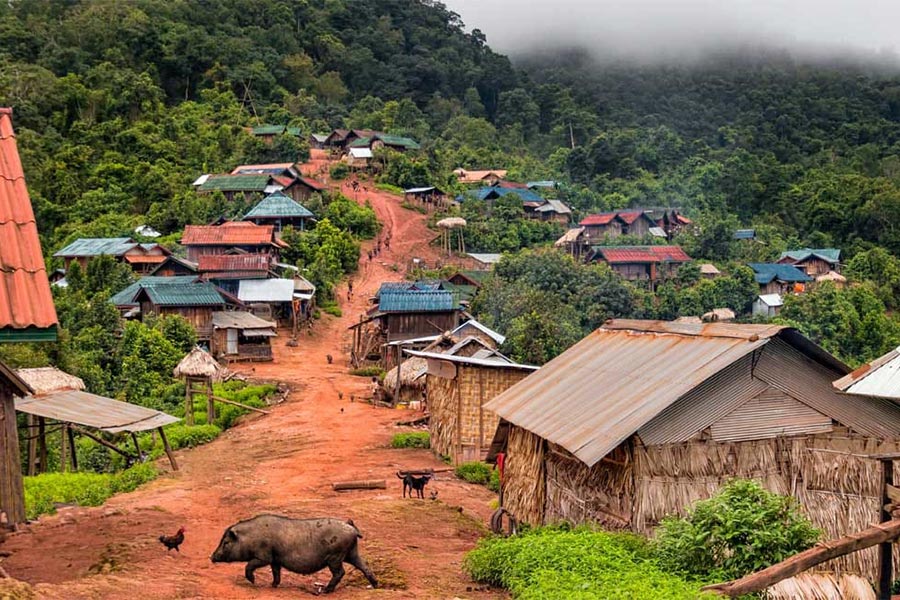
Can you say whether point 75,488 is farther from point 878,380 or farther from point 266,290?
point 266,290

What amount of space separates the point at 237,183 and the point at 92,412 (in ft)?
131

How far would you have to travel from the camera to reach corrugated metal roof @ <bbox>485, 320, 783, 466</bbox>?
9656mm

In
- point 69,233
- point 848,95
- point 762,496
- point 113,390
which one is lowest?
point 113,390

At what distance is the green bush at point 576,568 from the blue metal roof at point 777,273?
40.3 m

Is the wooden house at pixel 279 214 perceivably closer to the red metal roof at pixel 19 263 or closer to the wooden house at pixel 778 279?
the wooden house at pixel 778 279

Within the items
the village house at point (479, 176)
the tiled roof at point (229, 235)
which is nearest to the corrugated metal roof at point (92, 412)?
the tiled roof at point (229, 235)

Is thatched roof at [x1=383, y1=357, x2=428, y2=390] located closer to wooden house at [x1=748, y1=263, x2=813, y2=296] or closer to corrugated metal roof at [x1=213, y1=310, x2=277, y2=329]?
corrugated metal roof at [x1=213, y1=310, x2=277, y2=329]

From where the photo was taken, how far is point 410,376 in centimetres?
2714

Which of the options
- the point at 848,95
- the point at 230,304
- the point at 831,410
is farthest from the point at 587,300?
the point at 848,95

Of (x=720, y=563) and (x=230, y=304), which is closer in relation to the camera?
(x=720, y=563)

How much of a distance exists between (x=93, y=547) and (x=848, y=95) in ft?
323

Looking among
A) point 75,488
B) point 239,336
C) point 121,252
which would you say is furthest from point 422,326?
point 75,488

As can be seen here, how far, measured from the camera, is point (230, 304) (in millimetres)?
36375

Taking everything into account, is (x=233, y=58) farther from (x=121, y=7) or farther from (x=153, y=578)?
(x=153, y=578)
